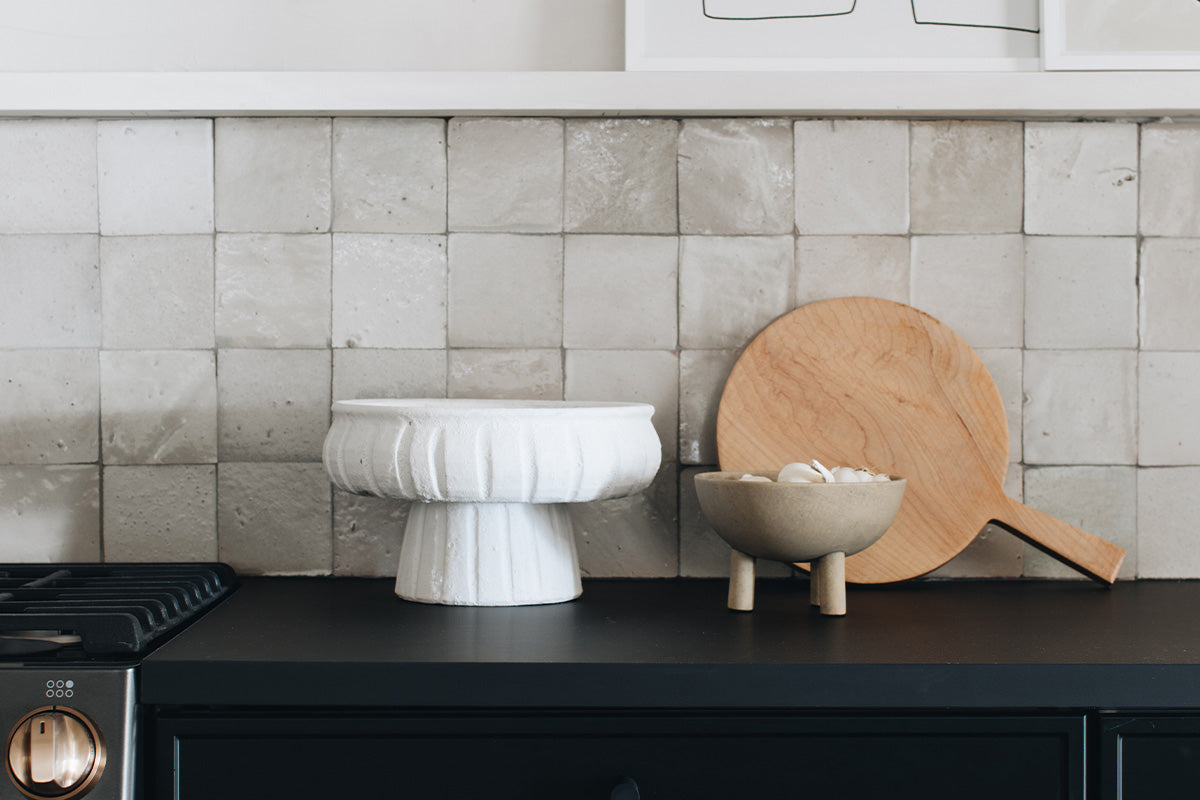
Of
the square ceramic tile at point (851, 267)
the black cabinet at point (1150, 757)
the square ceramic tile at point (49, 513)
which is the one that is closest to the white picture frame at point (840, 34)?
the square ceramic tile at point (851, 267)

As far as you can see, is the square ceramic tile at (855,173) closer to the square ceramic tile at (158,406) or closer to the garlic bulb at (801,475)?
the garlic bulb at (801,475)

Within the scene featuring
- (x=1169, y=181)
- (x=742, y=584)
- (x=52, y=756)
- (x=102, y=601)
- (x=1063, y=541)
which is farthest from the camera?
(x=1169, y=181)

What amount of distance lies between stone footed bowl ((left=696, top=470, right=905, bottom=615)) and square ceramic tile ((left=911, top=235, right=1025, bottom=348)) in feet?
1.11

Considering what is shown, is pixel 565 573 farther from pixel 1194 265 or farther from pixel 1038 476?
pixel 1194 265

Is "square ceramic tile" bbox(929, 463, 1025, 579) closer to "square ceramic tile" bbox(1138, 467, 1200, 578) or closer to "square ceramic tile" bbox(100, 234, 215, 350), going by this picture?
"square ceramic tile" bbox(1138, 467, 1200, 578)

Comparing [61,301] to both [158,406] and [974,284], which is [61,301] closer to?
[158,406]

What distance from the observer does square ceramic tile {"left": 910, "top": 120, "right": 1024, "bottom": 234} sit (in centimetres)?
Answer: 115

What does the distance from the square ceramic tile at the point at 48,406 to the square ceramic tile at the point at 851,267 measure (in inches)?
36.3

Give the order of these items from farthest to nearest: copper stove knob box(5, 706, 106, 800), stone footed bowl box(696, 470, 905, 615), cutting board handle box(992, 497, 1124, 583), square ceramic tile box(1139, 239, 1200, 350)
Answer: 1. square ceramic tile box(1139, 239, 1200, 350)
2. cutting board handle box(992, 497, 1124, 583)
3. stone footed bowl box(696, 470, 905, 615)
4. copper stove knob box(5, 706, 106, 800)

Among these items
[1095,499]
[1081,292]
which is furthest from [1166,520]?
[1081,292]

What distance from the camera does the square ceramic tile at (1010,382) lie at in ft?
3.74

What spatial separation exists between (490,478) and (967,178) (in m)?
0.74

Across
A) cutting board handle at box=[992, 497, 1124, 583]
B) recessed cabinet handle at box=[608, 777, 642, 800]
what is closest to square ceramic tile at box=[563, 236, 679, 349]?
cutting board handle at box=[992, 497, 1124, 583]

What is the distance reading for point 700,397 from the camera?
3.75 feet
